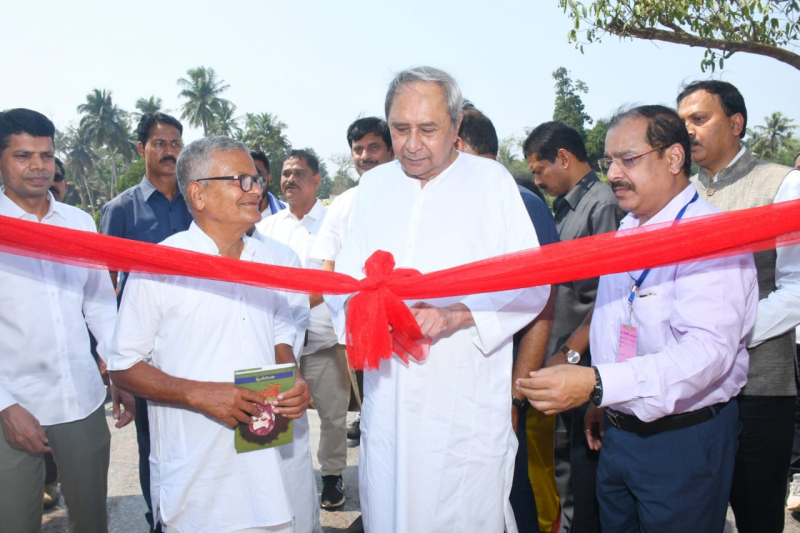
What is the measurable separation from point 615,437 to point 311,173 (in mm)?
3850

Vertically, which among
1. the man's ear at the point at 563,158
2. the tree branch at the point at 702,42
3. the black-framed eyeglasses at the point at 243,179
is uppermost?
the tree branch at the point at 702,42

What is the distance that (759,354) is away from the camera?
110 inches

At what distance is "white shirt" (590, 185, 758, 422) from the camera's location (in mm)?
1987

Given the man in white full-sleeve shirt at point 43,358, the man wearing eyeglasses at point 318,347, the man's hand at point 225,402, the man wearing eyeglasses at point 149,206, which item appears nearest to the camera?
the man's hand at point 225,402

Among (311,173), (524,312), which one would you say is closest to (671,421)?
(524,312)

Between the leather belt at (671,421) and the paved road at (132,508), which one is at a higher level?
the leather belt at (671,421)

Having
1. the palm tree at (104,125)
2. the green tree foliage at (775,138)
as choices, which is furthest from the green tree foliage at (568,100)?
the palm tree at (104,125)

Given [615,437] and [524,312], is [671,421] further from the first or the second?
[524,312]

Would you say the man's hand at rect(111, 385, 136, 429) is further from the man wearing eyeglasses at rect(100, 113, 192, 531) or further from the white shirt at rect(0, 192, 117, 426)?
the man wearing eyeglasses at rect(100, 113, 192, 531)

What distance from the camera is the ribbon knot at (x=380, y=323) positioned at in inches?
86.0

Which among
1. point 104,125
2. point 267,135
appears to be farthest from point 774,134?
point 104,125

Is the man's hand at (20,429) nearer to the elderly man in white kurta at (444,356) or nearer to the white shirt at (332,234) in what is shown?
the elderly man in white kurta at (444,356)

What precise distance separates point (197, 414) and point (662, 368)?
1.77 meters

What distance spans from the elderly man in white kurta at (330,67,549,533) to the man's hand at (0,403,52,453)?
148 cm
